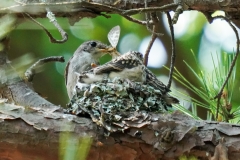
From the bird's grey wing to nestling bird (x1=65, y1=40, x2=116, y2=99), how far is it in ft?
0.90

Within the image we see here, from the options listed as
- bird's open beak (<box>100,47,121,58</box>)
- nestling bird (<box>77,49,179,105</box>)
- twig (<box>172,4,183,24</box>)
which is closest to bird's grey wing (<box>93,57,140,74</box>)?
nestling bird (<box>77,49,179,105</box>)

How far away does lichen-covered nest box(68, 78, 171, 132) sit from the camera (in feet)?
5.21

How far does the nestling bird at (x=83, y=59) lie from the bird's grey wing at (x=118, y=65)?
0.28m

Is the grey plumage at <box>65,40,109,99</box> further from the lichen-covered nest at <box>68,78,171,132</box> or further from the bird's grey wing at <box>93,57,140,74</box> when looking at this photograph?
the lichen-covered nest at <box>68,78,171,132</box>

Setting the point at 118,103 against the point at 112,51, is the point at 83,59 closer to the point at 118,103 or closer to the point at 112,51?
the point at 112,51

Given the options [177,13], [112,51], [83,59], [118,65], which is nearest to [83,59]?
[83,59]

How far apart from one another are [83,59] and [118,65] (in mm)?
597

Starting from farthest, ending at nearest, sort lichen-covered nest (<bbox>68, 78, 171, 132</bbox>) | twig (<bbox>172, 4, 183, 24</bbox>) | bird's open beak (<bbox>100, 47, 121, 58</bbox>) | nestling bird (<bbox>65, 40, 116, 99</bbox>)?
bird's open beak (<bbox>100, 47, 121, 58</bbox>) → nestling bird (<bbox>65, 40, 116, 99</bbox>) → lichen-covered nest (<bbox>68, 78, 171, 132</bbox>) → twig (<bbox>172, 4, 183, 24</bbox>)

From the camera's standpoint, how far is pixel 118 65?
237 cm

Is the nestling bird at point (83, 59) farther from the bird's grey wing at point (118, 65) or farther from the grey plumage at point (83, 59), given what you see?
the bird's grey wing at point (118, 65)

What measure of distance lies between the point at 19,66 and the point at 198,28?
8.40ft

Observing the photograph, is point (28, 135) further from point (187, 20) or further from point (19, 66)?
point (187, 20)

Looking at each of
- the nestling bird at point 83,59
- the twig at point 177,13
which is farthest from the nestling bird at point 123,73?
the twig at point 177,13

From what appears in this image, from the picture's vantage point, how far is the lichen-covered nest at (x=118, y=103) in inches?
62.6
